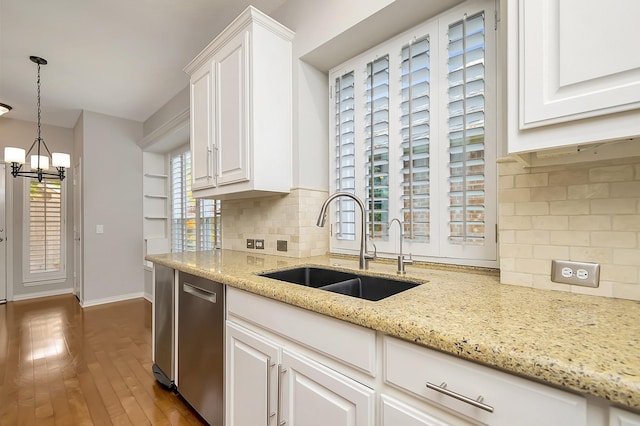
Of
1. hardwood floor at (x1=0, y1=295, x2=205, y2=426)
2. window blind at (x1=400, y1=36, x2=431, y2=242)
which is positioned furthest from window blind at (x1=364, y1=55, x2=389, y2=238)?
hardwood floor at (x1=0, y1=295, x2=205, y2=426)

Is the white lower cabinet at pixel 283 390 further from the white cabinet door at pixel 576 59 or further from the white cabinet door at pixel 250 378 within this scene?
the white cabinet door at pixel 576 59

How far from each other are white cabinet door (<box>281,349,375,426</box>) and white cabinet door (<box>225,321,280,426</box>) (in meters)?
0.08

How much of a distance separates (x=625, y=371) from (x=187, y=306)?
1755mm

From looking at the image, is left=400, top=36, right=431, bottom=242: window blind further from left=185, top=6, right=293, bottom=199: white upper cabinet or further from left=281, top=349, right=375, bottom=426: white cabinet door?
left=281, top=349, right=375, bottom=426: white cabinet door

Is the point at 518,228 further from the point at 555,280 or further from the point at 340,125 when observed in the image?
the point at 340,125

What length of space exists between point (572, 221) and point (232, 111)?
70.8 inches

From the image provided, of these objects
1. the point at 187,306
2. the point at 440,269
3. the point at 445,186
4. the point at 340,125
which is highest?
the point at 340,125

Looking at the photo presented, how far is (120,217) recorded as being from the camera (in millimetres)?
4242

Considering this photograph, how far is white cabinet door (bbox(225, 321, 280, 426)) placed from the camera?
112 cm

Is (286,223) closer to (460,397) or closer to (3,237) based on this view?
(460,397)

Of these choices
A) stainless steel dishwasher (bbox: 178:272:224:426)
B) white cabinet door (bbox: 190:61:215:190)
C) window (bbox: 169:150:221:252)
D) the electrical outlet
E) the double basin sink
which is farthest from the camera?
window (bbox: 169:150:221:252)

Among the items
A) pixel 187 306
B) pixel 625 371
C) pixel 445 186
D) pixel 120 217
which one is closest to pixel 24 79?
pixel 120 217

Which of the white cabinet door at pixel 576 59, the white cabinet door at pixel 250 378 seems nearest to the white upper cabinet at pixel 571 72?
the white cabinet door at pixel 576 59

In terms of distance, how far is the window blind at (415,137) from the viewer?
5.04ft
